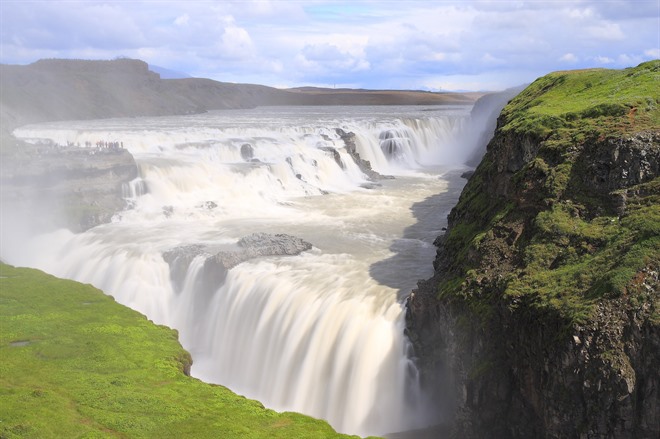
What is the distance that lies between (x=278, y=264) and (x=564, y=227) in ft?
46.1

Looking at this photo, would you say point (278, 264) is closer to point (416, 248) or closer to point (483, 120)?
point (416, 248)

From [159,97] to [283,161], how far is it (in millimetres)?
88905

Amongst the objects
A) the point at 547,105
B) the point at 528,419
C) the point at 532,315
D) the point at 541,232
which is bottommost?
the point at 528,419

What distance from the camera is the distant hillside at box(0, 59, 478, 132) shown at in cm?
10712

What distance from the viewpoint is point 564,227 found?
20062mm

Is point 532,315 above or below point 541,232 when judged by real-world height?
below

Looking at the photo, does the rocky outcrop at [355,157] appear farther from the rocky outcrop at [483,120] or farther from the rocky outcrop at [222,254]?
the rocky outcrop at [222,254]

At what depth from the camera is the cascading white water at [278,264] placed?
2322cm

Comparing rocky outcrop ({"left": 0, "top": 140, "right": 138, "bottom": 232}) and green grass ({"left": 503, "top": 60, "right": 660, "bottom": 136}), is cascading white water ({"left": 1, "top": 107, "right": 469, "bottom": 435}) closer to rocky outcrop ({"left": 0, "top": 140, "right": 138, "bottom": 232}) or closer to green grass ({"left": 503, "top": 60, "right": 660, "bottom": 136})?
rocky outcrop ({"left": 0, "top": 140, "right": 138, "bottom": 232})

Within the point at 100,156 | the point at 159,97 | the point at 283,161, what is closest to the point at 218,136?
the point at 283,161

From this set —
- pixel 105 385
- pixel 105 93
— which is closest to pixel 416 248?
pixel 105 385

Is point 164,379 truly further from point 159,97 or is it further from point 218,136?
point 159,97

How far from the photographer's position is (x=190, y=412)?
17.4m

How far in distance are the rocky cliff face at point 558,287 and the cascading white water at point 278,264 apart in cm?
222
